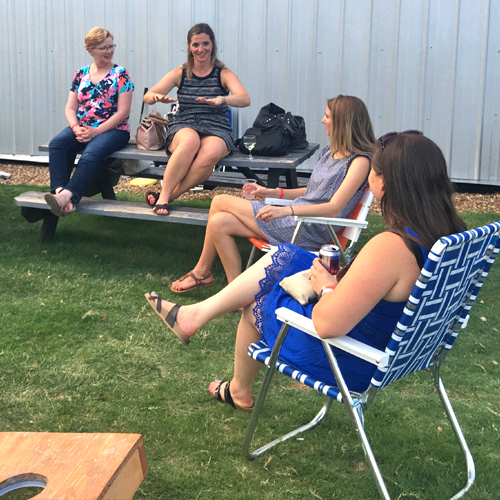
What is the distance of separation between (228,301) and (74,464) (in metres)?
1.06

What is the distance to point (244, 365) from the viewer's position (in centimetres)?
256

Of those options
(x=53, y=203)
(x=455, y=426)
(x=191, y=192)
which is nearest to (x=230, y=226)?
(x=53, y=203)

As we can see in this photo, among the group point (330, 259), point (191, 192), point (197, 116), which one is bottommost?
point (191, 192)

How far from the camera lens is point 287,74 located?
682 centimetres

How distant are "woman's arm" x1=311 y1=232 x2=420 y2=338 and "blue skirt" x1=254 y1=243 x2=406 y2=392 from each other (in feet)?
0.12

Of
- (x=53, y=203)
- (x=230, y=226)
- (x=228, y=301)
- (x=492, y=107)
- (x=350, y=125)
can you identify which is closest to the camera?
(x=228, y=301)

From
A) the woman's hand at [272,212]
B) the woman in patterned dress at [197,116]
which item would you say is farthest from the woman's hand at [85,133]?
the woman's hand at [272,212]

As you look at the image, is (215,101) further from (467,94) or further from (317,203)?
(467,94)

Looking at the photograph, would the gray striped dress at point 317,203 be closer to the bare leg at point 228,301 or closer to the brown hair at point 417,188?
the bare leg at point 228,301

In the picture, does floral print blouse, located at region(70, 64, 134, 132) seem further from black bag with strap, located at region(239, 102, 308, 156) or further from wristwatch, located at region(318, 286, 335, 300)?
wristwatch, located at region(318, 286, 335, 300)

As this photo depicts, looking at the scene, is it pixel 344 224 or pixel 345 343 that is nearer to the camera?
pixel 345 343

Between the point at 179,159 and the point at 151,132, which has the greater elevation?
the point at 151,132

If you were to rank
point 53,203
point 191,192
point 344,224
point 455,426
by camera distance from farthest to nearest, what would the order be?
point 191,192
point 53,203
point 344,224
point 455,426


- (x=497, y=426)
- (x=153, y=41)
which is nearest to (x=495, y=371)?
(x=497, y=426)
